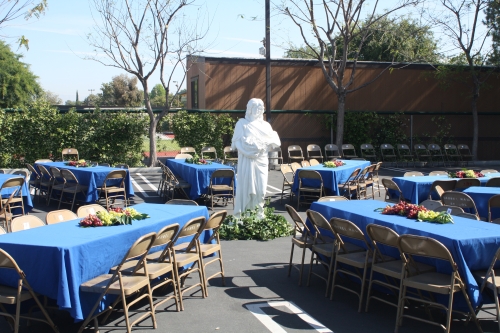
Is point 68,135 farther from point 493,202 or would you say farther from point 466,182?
point 493,202

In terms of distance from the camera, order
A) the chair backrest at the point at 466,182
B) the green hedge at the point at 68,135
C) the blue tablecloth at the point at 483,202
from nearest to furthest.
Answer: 1. the blue tablecloth at the point at 483,202
2. the chair backrest at the point at 466,182
3. the green hedge at the point at 68,135

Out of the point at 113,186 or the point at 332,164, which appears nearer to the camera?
the point at 113,186

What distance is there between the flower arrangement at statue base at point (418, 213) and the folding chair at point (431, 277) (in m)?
0.62

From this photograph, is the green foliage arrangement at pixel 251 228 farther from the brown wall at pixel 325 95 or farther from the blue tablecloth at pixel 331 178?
the brown wall at pixel 325 95

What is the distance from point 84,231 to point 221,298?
1548 mm

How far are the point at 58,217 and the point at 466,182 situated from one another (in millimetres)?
6695

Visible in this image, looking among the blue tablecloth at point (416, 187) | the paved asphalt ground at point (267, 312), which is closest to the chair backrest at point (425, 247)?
the paved asphalt ground at point (267, 312)

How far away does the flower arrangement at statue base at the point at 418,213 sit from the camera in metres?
5.45

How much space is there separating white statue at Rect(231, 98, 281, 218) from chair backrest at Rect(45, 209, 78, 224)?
2967 mm

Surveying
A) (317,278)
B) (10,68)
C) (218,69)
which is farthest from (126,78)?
(317,278)

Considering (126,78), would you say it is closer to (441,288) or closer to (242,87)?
(242,87)

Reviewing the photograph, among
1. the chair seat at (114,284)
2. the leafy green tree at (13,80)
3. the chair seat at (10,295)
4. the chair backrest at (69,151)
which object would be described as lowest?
the chair seat at (10,295)

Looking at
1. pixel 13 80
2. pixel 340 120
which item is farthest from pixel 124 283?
pixel 13 80

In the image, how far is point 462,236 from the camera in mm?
4781
